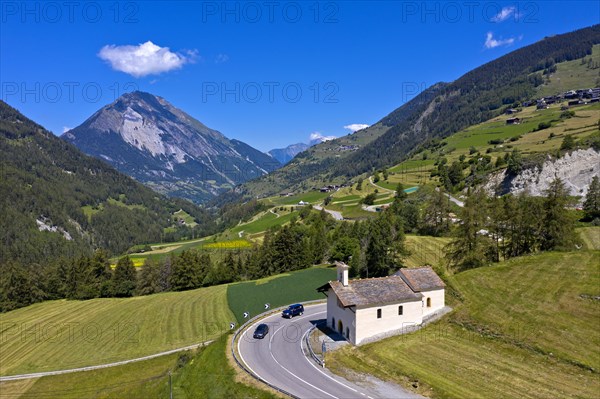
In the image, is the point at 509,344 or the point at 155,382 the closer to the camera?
the point at 509,344

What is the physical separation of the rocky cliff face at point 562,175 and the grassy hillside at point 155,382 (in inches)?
4171

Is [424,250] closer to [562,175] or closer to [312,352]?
[312,352]

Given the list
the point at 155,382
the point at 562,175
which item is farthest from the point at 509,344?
the point at 562,175

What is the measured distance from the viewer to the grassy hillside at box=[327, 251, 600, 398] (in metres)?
29.0

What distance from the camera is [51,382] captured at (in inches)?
1977

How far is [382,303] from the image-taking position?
39750 millimetres

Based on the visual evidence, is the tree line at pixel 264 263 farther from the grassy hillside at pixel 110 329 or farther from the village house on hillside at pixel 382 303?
the village house on hillside at pixel 382 303

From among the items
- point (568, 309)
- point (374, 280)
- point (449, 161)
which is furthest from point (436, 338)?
point (449, 161)

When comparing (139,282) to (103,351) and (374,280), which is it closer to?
(103,351)

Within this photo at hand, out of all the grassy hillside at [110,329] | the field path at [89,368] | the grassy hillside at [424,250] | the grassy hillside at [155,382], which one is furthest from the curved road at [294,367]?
the grassy hillside at [424,250]

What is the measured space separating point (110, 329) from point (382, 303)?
166 ft

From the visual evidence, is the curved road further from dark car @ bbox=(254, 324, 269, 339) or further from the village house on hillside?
the village house on hillside

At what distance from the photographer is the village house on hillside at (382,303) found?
1534 inches

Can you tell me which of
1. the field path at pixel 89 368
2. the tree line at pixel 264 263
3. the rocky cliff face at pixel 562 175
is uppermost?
the rocky cliff face at pixel 562 175
